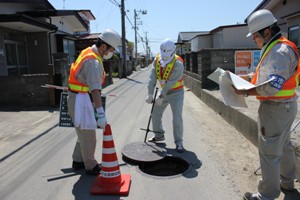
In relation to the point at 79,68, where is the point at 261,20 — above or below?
above

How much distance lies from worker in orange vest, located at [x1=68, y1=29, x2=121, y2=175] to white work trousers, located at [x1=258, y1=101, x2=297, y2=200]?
1889 millimetres

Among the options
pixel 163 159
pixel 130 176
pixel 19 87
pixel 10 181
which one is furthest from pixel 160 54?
pixel 19 87

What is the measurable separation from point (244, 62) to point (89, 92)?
7920 mm

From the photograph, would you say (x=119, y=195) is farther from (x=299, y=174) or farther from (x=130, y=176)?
(x=299, y=174)

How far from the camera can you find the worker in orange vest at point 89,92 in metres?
3.87

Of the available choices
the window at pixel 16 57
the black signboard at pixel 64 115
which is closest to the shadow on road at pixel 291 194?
the black signboard at pixel 64 115

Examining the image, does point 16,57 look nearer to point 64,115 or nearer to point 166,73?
point 64,115

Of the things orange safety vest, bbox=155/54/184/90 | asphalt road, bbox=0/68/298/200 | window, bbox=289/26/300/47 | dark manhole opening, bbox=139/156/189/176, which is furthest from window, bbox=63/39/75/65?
dark manhole opening, bbox=139/156/189/176

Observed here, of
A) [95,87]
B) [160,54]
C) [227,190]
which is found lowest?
[227,190]

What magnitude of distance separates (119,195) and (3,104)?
8181 mm

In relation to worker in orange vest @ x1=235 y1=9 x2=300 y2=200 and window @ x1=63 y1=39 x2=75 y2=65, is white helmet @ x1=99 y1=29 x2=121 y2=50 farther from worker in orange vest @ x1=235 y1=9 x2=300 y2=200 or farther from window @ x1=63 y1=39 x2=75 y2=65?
window @ x1=63 y1=39 x2=75 y2=65

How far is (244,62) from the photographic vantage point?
10.8 m

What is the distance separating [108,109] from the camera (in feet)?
33.2

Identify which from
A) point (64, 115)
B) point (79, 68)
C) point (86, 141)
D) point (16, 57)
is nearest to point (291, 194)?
point (86, 141)
